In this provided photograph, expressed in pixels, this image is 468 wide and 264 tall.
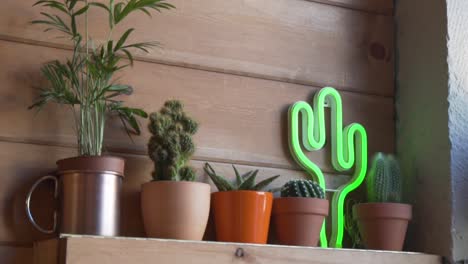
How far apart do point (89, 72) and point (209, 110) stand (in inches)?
11.7

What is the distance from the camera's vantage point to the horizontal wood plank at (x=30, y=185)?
4.69 ft

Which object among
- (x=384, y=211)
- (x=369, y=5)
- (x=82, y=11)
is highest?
(x=369, y=5)

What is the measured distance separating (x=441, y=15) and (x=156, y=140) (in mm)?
727

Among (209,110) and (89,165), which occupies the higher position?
(209,110)

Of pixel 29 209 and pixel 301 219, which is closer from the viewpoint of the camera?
pixel 29 209

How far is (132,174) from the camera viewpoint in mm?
1529

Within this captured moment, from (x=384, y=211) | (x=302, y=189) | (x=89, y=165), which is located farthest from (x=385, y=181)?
(x=89, y=165)

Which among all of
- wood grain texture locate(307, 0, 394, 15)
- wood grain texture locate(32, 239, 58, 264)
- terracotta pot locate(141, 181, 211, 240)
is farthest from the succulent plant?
wood grain texture locate(307, 0, 394, 15)

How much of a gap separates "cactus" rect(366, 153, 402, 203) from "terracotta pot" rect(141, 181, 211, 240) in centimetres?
44

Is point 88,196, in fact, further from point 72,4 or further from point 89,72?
point 72,4

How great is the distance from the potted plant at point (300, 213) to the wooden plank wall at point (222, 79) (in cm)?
13

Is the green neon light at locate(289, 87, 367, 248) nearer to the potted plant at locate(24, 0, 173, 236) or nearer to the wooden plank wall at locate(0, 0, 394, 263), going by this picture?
the wooden plank wall at locate(0, 0, 394, 263)

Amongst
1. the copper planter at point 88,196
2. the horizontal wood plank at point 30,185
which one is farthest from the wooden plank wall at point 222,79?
the copper planter at point 88,196

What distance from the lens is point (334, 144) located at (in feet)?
5.61
